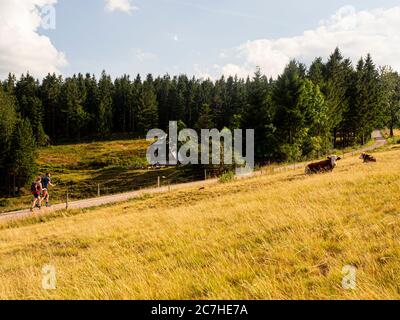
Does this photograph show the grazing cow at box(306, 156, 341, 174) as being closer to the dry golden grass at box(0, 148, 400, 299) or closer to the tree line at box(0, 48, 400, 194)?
the dry golden grass at box(0, 148, 400, 299)

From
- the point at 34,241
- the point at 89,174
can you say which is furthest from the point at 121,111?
the point at 34,241

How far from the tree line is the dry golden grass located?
115ft

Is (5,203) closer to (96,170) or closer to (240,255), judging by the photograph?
(96,170)

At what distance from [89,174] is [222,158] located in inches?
1334

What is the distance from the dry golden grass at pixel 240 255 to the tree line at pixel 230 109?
34924mm

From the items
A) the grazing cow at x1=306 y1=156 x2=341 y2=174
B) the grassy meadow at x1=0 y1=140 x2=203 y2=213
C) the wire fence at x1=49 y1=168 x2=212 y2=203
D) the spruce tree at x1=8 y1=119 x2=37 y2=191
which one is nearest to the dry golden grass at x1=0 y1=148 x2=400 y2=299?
the grazing cow at x1=306 y1=156 x2=341 y2=174

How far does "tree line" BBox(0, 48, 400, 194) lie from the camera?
149 ft

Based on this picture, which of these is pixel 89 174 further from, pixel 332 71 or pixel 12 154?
pixel 332 71

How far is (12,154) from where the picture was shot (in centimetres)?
5581

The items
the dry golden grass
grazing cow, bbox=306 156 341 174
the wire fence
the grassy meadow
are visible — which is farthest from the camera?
the grassy meadow

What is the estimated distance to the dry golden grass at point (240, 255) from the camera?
475 cm

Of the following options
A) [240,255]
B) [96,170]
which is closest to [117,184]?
[96,170]

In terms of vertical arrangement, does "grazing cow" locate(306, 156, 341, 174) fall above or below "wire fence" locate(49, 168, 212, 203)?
above

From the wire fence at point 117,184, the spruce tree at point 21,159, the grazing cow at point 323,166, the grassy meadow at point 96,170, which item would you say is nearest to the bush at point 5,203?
the grassy meadow at point 96,170
